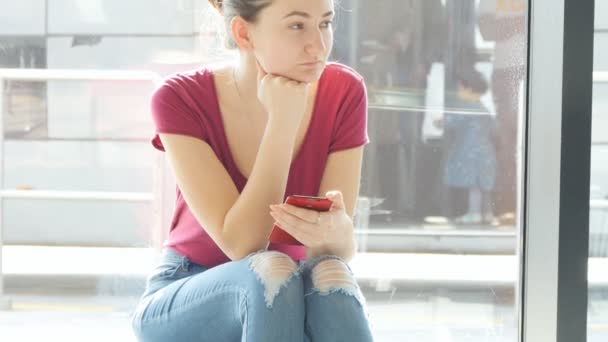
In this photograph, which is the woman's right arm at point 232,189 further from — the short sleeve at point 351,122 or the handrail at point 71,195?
the handrail at point 71,195

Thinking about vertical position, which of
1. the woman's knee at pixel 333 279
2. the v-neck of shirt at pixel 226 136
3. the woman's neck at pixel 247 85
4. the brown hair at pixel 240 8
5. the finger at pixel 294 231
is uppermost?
the brown hair at pixel 240 8

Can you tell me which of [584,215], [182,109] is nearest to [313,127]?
[182,109]

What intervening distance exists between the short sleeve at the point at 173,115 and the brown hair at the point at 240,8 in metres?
0.17

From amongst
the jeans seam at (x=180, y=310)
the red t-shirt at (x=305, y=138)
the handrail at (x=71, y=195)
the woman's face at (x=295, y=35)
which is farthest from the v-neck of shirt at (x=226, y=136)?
the handrail at (x=71, y=195)

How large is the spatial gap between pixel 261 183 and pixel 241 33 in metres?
0.30

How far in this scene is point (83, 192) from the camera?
1925mm

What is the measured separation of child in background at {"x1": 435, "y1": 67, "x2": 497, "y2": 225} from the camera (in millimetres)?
1893

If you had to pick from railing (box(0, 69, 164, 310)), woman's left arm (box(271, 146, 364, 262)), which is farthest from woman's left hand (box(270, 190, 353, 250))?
railing (box(0, 69, 164, 310))

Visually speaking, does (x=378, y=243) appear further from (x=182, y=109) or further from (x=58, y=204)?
(x=58, y=204)

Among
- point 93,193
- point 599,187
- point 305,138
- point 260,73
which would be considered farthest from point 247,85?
point 599,187

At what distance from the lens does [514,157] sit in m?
1.91

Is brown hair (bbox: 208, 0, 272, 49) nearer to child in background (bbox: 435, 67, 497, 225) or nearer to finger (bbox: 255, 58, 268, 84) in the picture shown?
finger (bbox: 255, 58, 268, 84)

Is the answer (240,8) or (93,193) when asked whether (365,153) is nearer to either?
(240,8)

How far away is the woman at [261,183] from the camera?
1.28 metres
